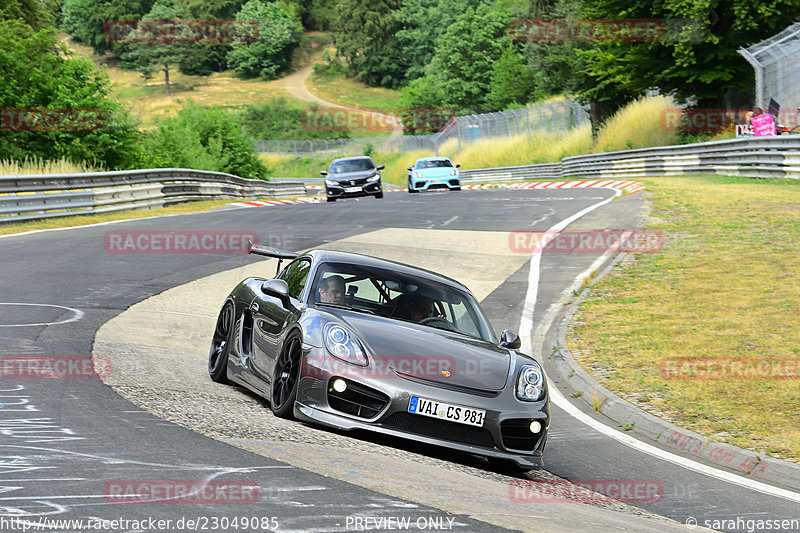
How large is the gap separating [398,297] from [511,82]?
94.4 m

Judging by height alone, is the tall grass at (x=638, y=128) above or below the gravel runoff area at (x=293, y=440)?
above

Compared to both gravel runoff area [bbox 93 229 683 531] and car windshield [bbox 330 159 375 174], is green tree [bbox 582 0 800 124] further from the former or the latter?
gravel runoff area [bbox 93 229 683 531]

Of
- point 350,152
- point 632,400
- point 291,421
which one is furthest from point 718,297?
point 350,152

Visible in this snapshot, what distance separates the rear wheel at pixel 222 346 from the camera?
8938mm

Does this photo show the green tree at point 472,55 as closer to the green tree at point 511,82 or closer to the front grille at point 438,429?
the green tree at point 511,82

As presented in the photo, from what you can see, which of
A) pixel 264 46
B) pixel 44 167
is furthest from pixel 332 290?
pixel 264 46

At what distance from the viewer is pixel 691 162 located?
3716 cm

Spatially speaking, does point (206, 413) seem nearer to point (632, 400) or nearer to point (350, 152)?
point (632, 400)

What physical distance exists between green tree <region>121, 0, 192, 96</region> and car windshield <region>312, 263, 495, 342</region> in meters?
153

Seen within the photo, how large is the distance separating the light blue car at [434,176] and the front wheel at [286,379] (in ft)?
108

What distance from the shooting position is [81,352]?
9.12m

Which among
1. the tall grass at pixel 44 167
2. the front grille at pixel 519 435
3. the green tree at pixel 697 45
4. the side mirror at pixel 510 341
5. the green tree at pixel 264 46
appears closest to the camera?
the front grille at pixel 519 435

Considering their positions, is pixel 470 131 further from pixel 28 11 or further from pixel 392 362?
pixel 392 362

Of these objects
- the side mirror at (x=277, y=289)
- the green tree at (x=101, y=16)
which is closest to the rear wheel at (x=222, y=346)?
the side mirror at (x=277, y=289)
